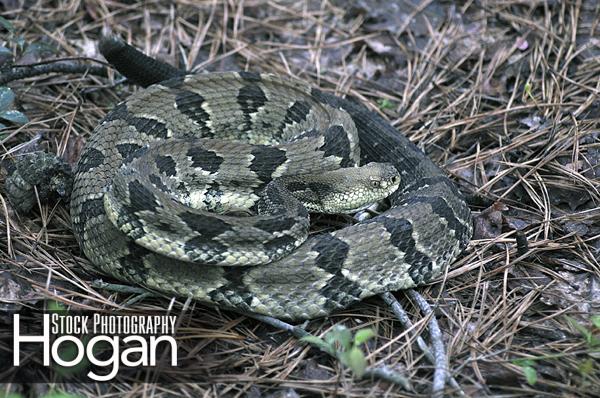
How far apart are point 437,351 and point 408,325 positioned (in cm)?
37

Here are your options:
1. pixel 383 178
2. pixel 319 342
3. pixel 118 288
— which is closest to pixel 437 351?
pixel 319 342

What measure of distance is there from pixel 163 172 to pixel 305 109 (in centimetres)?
161

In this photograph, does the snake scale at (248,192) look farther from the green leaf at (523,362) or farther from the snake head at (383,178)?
the green leaf at (523,362)

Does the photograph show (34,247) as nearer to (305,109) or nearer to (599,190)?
(305,109)

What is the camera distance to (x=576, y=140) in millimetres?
5883

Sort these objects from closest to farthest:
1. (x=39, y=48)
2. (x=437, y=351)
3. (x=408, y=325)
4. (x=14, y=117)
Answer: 1. (x=437, y=351)
2. (x=408, y=325)
3. (x=14, y=117)
4. (x=39, y=48)

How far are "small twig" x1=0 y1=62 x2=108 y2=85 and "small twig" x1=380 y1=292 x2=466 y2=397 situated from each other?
3.76 m

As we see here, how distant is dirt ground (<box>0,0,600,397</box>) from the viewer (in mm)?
4156

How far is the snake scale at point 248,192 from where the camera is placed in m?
4.56

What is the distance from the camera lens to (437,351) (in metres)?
4.11

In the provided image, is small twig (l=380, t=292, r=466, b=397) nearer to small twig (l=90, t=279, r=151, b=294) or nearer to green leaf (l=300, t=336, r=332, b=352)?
green leaf (l=300, t=336, r=332, b=352)

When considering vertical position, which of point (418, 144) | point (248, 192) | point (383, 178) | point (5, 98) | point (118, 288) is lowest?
point (118, 288)

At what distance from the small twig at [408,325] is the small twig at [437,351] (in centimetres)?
4

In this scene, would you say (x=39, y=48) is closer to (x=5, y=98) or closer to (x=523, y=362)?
(x=5, y=98)
